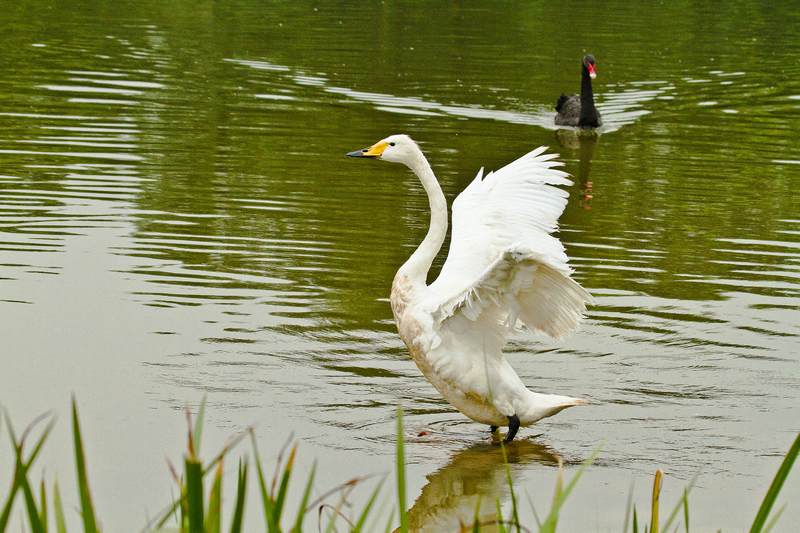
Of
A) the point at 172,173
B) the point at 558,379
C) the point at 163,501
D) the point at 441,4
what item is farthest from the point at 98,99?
the point at 441,4

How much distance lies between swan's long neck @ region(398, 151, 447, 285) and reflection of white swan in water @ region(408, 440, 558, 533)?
982 mm

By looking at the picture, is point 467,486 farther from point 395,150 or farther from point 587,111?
point 587,111

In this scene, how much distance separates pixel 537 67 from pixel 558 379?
16.4 m

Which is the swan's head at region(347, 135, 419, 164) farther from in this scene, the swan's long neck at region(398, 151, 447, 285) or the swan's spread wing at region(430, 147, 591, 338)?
the swan's spread wing at region(430, 147, 591, 338)

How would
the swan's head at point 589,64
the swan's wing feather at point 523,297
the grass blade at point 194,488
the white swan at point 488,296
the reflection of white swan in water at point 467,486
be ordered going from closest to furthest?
the grass blade at point 194,488 < the reflection of white swan in water at point 467,486 < the swan's wing feather at point 523,297 < the white swan at point 488,296 < the swan's head at point 589,64

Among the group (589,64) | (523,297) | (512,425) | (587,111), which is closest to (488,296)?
(523,297)

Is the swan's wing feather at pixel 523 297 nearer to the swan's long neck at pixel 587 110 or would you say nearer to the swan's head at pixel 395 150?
the swan's head at pixel 395 150

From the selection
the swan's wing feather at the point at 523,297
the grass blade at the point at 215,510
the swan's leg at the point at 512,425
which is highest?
the grass blade at the point at 215,510

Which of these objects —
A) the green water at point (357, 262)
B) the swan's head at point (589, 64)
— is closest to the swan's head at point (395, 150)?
the green water at point (357, 262)

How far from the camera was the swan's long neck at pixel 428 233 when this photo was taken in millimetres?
6992

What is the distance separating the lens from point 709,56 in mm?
24891

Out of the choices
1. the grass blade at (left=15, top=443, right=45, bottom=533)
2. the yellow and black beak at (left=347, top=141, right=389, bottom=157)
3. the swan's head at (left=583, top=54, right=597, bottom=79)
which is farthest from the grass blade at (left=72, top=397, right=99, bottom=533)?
the swan's head at (left=583, top=54, right=597, bottom=79)

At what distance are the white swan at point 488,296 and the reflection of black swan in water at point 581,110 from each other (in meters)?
10.6

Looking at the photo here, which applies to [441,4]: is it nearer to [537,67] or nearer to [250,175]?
[537,67]
